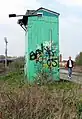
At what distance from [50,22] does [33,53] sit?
2.20 meters

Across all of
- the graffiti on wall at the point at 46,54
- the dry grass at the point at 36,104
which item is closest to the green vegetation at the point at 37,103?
the dry grass at the point at 36,104

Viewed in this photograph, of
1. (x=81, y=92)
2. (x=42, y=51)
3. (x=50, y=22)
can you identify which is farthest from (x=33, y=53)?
(x=81, y=92)

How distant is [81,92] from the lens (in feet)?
27.3

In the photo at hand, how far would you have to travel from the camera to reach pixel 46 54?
24438mm

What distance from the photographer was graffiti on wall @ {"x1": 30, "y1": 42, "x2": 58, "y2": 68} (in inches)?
947

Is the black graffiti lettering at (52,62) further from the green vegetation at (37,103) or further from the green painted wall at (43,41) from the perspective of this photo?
the green vegetation at (37,103)

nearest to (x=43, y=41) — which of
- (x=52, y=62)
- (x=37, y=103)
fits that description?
(x=52, y=62)

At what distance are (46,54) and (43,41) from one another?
87cm

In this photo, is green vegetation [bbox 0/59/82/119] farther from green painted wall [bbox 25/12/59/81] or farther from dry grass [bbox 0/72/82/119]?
green painted wall [bbox 25/12/59/81]

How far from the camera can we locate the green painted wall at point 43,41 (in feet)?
78.7

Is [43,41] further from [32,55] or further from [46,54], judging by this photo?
[32,55]

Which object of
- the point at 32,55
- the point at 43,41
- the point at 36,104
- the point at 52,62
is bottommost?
the point at 36,104

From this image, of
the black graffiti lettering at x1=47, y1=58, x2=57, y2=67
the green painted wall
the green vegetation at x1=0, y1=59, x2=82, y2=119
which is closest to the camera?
the green vegetation at x1=0, y1=59, x2=82, y2=119

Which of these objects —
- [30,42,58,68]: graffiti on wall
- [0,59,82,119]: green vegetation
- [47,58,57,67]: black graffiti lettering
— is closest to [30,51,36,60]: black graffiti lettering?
[30,42,58,68]: graffiti on wall
